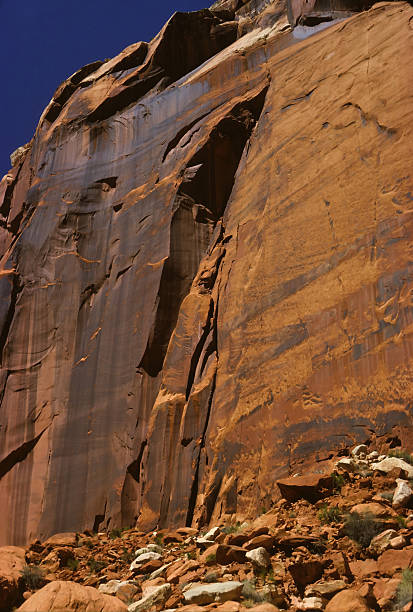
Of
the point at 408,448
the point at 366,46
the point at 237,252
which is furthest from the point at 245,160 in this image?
the point at 408,448

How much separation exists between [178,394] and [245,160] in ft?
20.6

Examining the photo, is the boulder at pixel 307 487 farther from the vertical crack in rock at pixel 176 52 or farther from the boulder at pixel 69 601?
the vertical crack in rock at pixel 176 52

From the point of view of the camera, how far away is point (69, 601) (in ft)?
27.0

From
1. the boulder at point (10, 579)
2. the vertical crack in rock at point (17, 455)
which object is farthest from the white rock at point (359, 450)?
the vertical crack in rock at point (17, 455)

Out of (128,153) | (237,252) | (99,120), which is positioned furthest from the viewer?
(99,120)

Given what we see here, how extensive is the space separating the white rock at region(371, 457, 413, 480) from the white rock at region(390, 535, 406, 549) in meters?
1.62

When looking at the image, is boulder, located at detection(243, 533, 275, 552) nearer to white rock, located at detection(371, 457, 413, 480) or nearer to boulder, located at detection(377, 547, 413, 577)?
boulder, located at detection(377, 547, 413, 577)

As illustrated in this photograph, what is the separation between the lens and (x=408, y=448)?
10.2m

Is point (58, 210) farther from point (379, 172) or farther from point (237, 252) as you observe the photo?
point (379, 172)

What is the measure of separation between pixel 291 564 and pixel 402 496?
1.78 metres

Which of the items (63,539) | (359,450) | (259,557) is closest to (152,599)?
(259,557)

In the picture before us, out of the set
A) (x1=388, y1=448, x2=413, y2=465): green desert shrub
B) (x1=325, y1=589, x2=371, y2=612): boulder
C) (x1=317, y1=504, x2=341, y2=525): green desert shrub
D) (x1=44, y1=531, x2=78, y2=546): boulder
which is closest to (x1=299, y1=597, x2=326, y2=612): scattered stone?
(x1=325, y1=589, x2=371, y2=612): boulder

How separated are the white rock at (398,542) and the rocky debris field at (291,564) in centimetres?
1

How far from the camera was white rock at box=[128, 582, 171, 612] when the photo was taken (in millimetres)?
8578
